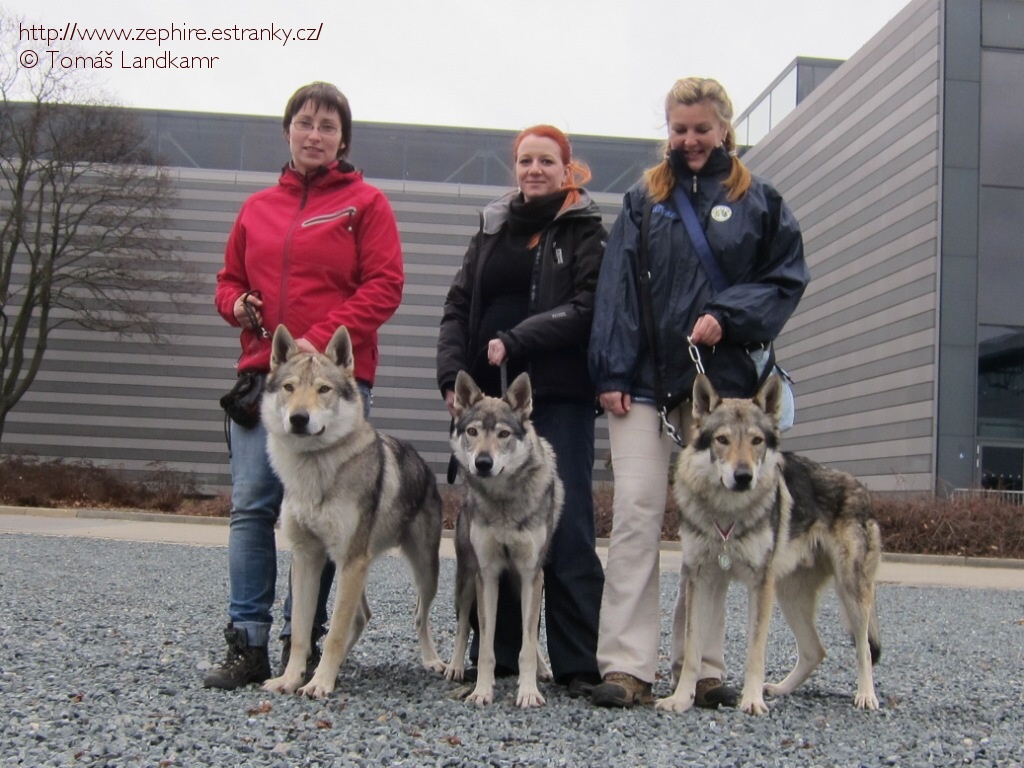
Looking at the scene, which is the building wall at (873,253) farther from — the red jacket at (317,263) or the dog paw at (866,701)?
the red jacket at (317,263)

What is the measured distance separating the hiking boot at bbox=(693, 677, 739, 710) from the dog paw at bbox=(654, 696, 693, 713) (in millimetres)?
124

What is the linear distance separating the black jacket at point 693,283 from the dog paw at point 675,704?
4.38ft

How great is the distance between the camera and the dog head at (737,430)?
412 centimetres

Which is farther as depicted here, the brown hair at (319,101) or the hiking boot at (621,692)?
the brown hair at (319,101)

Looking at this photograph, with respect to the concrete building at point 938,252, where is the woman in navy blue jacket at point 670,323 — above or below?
below

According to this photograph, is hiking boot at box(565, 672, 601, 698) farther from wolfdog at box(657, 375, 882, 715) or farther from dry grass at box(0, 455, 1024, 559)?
dry grass at box(0, 455, 1024, 559)

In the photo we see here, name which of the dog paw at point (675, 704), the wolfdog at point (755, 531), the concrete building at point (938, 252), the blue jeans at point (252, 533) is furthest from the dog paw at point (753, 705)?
the concrete building at point (938, 252)

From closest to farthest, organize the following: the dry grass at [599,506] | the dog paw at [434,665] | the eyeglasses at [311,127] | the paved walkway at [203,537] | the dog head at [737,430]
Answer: the dog head at [737,430] < the eyeglasses at [311,127] < the dog paw at [434,665] < the paved walkway at [203,537] < the dry grass at [599,506]

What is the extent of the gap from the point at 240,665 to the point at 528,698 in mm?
1285

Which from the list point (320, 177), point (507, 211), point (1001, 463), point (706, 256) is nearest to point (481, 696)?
point (706, 256)

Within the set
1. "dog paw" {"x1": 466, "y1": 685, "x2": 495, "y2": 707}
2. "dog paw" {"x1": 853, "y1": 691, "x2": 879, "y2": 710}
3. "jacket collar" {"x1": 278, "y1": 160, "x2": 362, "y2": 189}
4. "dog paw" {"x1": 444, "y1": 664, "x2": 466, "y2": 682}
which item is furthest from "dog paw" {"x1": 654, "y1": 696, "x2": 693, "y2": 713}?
"jacket collar" {"x1": 278, "y1": 160, "x2": 362, "y2": 189}

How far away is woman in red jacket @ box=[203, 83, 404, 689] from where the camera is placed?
4359 mm

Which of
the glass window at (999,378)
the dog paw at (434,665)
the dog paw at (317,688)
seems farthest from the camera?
the glass window at (999,378)

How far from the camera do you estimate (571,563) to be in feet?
15.1
